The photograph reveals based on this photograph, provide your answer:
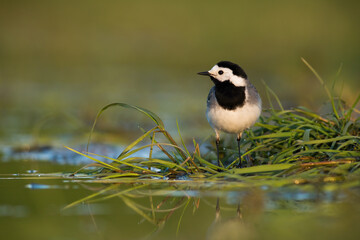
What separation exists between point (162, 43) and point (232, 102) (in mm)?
13991

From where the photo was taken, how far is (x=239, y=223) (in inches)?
159

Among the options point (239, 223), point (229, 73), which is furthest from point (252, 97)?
point (239, 223)

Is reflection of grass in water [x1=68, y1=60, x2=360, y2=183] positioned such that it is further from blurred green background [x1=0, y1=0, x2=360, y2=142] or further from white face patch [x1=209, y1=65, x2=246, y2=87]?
blurred green background [x1=0, y1=0, x2=360, y2=142]

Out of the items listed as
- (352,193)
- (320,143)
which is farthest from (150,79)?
(352,193)

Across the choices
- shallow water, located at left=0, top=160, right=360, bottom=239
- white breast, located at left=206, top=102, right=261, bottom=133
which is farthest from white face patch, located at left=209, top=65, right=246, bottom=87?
shallow water, located at left=0, top=160, right=360, bottom=239

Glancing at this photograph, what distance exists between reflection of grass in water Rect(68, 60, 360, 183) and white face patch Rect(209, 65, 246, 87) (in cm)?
45

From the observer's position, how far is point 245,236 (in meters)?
3.71

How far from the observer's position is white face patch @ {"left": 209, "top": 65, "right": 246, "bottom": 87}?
6461mm

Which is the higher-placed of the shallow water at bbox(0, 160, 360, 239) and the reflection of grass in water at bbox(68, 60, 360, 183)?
the reflection of grass in water at bbox(68, 60, 360, 183)

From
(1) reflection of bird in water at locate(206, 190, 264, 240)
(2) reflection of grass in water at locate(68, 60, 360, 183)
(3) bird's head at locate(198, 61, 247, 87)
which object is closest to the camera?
(1) reflection of bird in water at locate(206, 190, 264, 240)

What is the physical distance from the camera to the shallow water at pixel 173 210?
150 inches

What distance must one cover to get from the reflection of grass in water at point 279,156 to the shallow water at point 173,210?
0.24 m

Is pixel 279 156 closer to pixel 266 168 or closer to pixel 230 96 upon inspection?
pixel 266 168

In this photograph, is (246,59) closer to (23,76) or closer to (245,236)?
(23,76)
